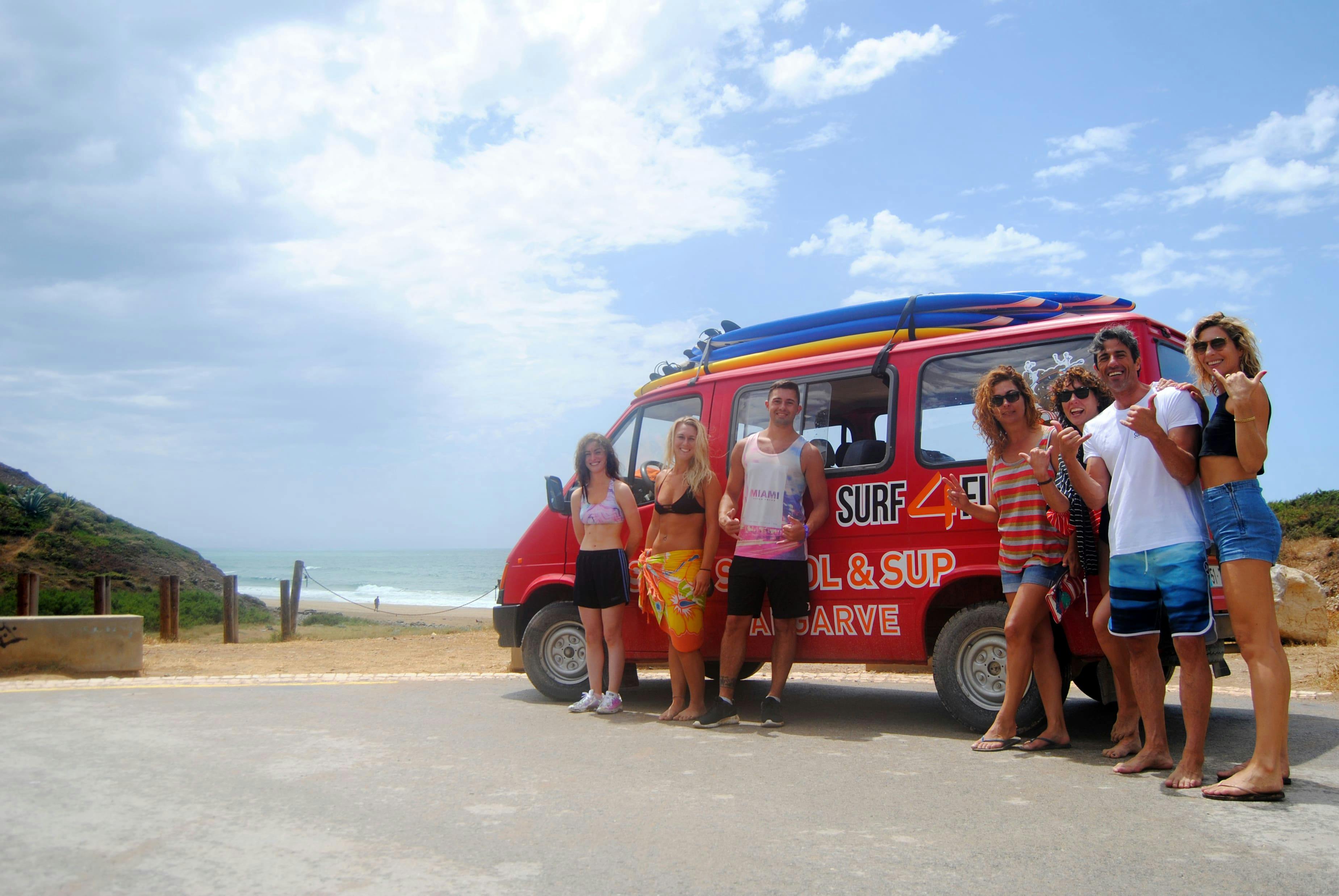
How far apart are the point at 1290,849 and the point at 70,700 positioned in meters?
7.19

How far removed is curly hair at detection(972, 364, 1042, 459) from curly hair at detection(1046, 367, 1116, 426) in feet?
0.43

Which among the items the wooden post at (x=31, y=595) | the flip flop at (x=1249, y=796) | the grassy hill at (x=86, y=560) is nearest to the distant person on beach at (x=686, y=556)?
the flip flop at (x=1249, y=796)

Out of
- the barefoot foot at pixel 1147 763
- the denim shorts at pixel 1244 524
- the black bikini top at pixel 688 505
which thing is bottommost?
the barefoot foot at pixel 1147 763

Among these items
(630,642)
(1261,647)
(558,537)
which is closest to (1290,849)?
(1261,647)

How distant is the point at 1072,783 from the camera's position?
4.19 metres

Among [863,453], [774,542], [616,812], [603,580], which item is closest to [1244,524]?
[863,453]

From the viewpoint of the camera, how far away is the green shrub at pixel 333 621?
2702 centimetres

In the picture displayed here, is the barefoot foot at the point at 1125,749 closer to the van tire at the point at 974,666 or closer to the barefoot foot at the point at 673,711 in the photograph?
the van tire at the point at 974,666

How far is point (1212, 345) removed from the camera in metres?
3.99

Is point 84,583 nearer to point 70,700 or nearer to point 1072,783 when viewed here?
point 70,700

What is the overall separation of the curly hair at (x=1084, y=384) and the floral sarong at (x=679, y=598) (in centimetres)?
237

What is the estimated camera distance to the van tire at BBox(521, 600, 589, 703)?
7148 millimetres

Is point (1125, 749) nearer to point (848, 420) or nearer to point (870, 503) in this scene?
point (870, 503)

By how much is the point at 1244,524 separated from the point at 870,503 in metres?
2.24
